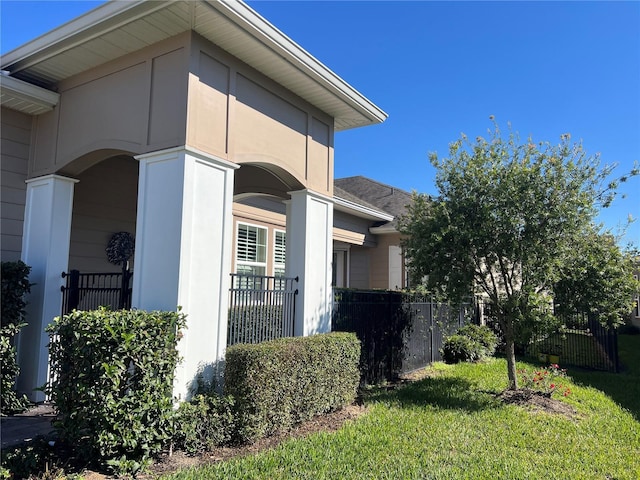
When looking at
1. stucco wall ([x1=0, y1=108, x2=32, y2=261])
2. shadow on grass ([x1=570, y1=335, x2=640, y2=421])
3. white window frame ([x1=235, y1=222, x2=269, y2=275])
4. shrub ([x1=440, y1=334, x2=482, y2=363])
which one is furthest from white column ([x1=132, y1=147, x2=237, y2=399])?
shrub ([x1=440, y1=334, x2=482, y2=363])

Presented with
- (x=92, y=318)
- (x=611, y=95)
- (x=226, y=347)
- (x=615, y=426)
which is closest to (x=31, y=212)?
(x=92, y=318)

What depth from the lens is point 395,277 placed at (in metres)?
14.9

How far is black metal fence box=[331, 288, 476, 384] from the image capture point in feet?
25.4

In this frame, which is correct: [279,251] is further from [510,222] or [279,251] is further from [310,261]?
[510,222]

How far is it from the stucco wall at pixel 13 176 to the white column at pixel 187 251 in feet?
8.40

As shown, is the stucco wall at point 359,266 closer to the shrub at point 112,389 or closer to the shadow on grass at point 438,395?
the shadow on grass at point 438,395

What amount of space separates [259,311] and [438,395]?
11.4 feet

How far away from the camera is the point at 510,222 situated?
6.79 metres

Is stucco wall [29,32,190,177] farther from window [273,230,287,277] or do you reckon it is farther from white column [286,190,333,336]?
window [273,230,287,277]

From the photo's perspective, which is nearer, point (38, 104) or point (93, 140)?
point (93, 140)

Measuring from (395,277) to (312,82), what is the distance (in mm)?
9712

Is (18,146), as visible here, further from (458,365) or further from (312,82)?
(458,365)

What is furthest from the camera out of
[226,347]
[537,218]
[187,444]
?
[537,218]

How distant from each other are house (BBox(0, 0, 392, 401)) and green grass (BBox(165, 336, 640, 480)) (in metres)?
1.50
